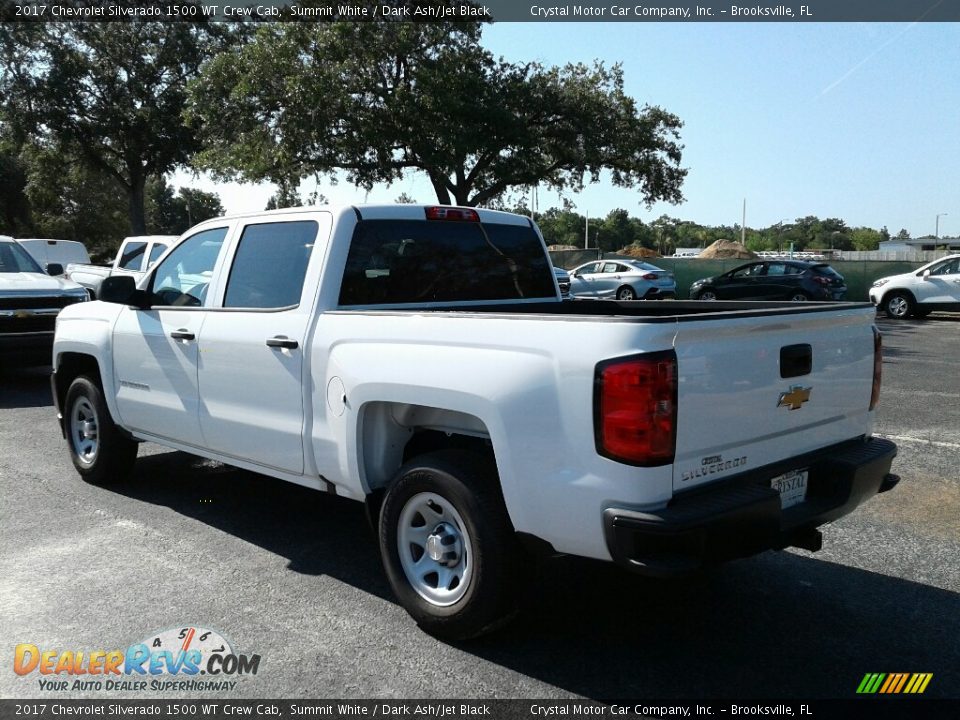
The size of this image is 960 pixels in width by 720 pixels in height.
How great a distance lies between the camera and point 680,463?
3148 mm

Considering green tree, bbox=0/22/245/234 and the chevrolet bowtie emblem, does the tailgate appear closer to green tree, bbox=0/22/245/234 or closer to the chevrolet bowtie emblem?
the chevrolet bowtie emblem

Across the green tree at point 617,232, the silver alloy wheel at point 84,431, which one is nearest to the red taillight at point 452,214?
the silver alloy wheel at point 84,431

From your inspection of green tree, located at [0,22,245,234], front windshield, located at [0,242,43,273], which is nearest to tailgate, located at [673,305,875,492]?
front windshield, located at [0,242,43,273]

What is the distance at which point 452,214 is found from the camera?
500cm

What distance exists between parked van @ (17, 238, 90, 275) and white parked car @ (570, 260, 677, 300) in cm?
1434

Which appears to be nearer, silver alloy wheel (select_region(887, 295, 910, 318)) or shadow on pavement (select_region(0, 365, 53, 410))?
shadow on pavement (select_region(0, 365, 53, 410))

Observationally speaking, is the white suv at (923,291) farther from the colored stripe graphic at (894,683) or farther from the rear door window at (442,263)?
the colored stripe graphic at (894,683)

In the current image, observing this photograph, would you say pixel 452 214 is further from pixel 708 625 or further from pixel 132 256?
pixel 132 256

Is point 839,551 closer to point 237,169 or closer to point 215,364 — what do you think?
point 215,364

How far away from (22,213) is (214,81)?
35548mm

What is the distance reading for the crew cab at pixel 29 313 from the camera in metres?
A: 10.5

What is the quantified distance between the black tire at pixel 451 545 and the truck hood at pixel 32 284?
8717 mm

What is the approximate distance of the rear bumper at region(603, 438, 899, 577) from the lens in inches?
119

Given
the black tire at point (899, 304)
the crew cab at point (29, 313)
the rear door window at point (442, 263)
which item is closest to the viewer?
the rear door window at point (442, 263)
